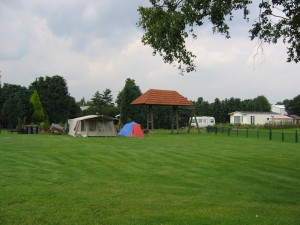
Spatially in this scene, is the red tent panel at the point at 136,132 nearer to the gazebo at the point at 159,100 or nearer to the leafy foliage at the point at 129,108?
the gazebo at the point at 159,100

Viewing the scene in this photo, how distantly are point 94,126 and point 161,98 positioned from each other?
9307 millimetres

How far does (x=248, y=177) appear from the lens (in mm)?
10586

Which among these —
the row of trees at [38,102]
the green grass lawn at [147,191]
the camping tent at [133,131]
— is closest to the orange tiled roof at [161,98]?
the camping tent at [133,131]

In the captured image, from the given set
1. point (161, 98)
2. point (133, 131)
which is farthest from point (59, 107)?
point (133, 131)

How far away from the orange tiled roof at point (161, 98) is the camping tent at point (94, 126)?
18.9ft

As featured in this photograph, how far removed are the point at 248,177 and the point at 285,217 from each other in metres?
4.29

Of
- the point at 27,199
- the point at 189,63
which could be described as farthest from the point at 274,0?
the point at 27,199

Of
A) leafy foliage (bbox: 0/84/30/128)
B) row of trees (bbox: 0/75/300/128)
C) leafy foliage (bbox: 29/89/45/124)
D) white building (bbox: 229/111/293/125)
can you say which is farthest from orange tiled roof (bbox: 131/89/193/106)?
white building (bbox: 229/111/293/125)

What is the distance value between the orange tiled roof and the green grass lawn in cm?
2429

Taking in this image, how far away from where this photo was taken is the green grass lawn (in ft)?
20.3

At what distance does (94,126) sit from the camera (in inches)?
1308

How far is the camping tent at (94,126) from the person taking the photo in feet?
107

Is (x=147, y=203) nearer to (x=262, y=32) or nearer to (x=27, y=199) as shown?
(x=27, y=199)

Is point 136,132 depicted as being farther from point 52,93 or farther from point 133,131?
point 52,93
